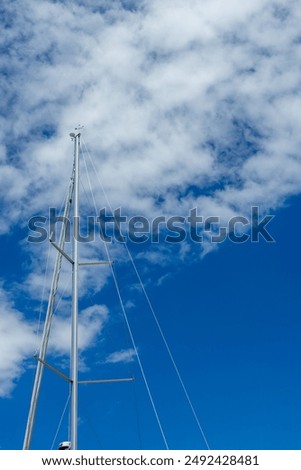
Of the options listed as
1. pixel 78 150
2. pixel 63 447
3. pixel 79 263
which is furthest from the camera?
pixel 78 150

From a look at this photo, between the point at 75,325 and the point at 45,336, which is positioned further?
the point at 45,336

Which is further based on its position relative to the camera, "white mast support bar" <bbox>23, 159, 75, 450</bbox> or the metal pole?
"white mast support bar" <bbox>23, 159, 75, 450</bbox>

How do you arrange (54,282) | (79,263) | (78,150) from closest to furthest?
(79,263)
(54,282)
(78,150)

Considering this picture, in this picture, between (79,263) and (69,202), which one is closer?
Answer: (79,263)

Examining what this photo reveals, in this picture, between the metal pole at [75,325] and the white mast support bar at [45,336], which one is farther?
the white mast support bar at [45,336]

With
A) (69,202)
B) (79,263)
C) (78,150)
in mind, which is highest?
(78,150)
